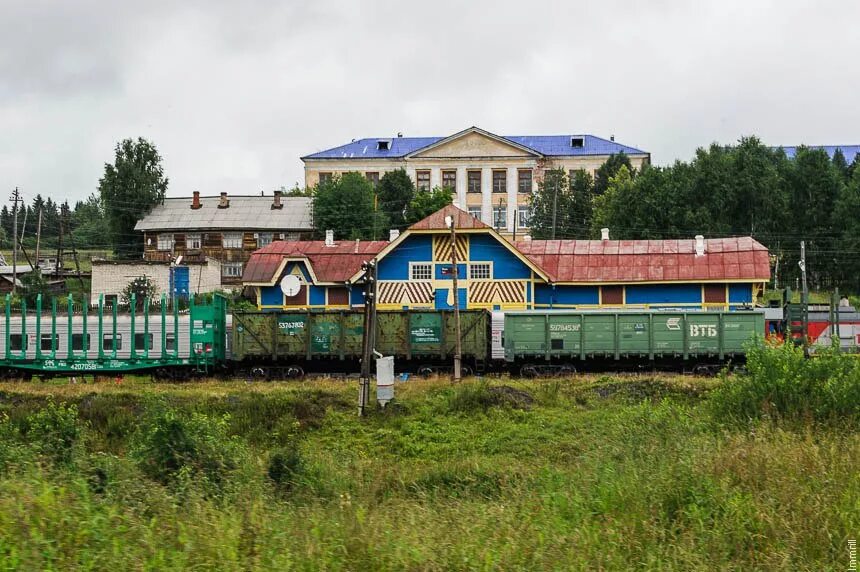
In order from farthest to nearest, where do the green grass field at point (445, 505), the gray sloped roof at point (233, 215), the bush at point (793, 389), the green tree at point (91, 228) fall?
the green tree at point (91, 228), the gray sloped roof at point (233, 215), the bush at point (793, 389), the green grass field at point (445, 505)

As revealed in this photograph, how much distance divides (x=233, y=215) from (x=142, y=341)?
3293cm

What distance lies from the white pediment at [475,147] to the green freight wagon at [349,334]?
143 ft

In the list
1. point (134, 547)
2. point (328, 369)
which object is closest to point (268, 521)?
point (134, 547)

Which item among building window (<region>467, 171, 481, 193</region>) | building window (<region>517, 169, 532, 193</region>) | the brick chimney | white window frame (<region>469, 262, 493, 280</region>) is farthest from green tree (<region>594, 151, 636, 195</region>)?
white window frame (<region>469, 262, 493, 280</region>)

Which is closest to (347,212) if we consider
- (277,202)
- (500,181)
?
(277,202)

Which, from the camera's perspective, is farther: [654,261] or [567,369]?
[654,261]

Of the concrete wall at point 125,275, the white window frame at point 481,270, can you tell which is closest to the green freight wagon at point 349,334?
the white window frame at point 481,270

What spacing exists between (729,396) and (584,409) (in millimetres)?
8397

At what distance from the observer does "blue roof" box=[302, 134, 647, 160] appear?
77500 millimetres

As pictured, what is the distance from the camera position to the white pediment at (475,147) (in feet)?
243

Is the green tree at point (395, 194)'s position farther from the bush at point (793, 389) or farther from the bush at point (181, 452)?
the bush at point (181, 452)

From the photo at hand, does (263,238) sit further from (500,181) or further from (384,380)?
(384,380)

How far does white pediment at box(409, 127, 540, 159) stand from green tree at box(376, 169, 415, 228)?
6783 millimetres

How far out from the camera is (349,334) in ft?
106
